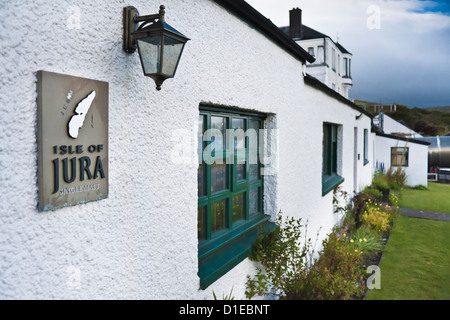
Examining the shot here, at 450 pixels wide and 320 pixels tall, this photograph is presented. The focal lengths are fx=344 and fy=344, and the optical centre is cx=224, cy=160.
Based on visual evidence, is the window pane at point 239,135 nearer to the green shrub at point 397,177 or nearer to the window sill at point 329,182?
the window sill at point 329,182

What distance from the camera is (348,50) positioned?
3541 centimetres

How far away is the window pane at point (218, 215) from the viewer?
335 centimetres

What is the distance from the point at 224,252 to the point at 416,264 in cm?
494

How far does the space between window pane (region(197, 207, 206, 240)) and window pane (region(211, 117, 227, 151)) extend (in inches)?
23.7

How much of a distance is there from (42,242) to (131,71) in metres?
1.07

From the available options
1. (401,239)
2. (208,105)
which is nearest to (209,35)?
(208,105)

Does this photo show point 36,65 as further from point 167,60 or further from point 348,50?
point 348,50

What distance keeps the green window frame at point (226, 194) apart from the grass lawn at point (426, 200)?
1023cm

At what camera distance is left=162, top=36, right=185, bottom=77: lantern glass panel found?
1.89 m

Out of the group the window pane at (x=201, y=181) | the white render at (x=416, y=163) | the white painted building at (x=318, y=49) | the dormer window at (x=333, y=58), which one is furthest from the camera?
the dormer window at (x=333, y=58)

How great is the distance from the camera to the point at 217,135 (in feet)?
10.9

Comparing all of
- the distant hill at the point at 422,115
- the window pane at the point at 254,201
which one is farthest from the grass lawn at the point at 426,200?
the distant hill at the point at 422,115

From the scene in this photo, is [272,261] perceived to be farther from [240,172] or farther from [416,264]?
[416,264]

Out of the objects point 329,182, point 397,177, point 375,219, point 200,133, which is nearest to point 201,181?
point 200,133
